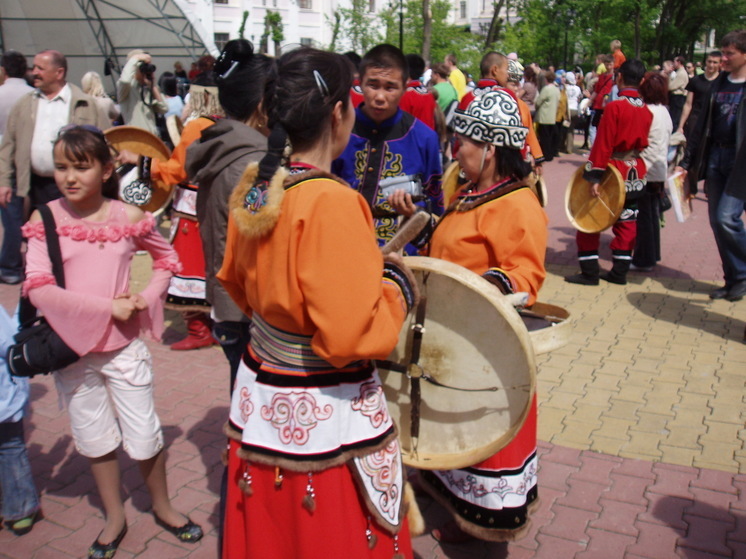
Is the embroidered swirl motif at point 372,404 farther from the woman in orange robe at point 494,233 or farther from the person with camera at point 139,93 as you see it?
the person with camera at point 139,93

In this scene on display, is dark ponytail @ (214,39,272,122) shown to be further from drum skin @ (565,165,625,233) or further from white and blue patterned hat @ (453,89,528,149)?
drum skin @ (565,165,625,233)

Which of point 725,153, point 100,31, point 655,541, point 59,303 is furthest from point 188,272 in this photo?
point 100,31

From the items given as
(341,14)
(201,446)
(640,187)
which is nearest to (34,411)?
(201,446)

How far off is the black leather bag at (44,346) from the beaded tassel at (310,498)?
138cm

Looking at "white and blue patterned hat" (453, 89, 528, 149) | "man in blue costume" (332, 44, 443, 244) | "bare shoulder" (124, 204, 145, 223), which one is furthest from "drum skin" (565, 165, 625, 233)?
"bare shoulder" (124, 204, 145, 223)

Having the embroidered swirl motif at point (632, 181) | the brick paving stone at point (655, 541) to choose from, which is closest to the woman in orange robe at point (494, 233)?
the brick paving stone at point (655, 541)

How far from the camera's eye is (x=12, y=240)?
7613mm

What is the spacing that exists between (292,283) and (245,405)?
1.58 feet

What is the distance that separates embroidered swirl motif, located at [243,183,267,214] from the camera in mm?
2008

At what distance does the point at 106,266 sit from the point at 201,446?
1625 mm

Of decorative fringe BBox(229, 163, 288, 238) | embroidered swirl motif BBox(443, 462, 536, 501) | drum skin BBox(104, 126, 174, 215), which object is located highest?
decorative fringe BBox(229, 163, 288, 238)

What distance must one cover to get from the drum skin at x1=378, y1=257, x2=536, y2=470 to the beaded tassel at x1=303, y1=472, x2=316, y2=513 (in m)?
0.56

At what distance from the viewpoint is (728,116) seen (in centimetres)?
651

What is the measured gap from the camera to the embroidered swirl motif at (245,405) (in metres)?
2.19
